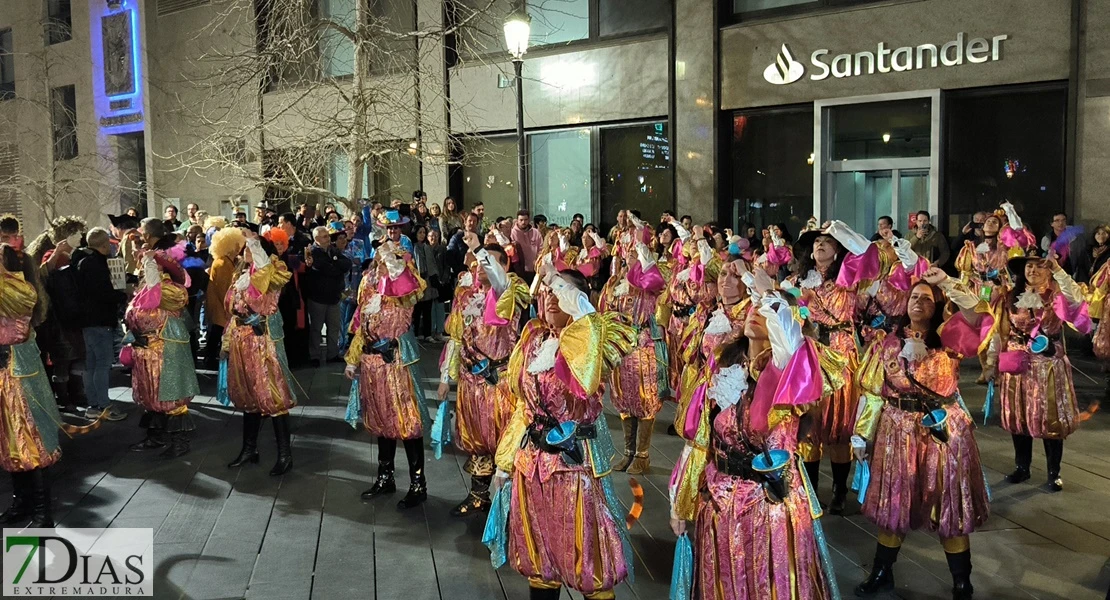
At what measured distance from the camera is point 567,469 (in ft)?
13.6

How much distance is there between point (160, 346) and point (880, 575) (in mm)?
6197

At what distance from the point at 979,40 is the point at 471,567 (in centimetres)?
1242

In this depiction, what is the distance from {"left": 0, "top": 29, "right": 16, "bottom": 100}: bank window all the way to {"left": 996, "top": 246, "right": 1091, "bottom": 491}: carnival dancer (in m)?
33.5

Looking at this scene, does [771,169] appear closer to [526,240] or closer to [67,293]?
[526,240]

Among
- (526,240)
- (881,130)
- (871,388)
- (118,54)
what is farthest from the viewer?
(118,54)

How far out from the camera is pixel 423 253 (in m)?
14.3

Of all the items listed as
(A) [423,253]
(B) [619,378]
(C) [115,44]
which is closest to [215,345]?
(A) [423,253]

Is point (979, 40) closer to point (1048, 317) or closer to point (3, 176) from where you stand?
point (1048, 317)

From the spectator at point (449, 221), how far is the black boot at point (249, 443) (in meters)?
7.86

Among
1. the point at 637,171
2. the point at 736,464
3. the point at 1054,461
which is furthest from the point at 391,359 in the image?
the point at 637,171

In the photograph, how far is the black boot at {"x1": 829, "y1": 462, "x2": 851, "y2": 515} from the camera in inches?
257

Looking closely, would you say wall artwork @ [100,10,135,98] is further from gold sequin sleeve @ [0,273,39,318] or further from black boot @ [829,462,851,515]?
black boot @ [829,462,851,515]

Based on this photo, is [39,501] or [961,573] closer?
[961,573]

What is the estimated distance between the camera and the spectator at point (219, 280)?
854 centimetres
